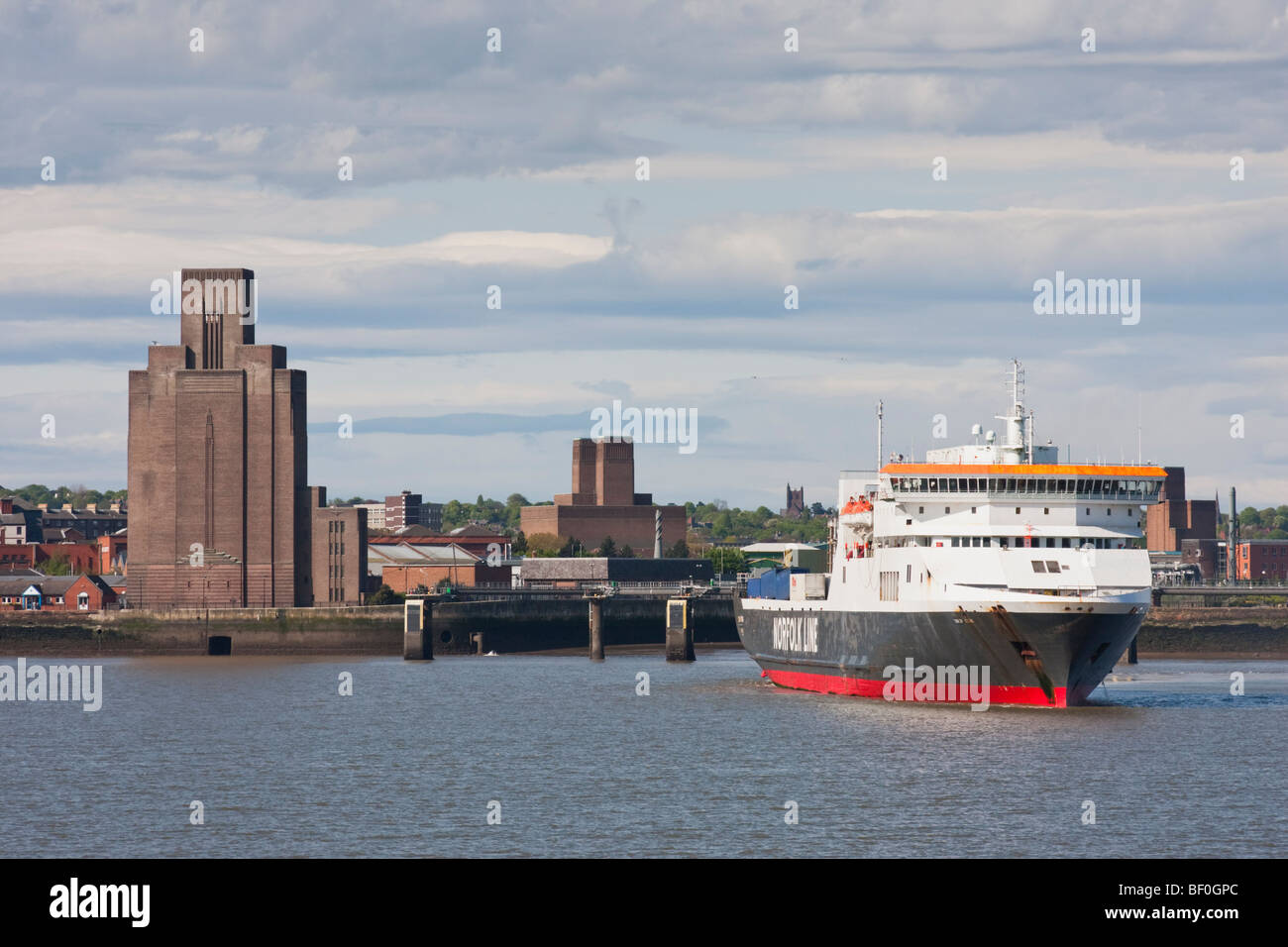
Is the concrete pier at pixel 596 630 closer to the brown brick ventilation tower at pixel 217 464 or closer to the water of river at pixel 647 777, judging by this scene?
the brown brick ventilation tower at pixel 217 464

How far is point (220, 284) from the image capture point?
143500 millimetres

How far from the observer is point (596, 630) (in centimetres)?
12444

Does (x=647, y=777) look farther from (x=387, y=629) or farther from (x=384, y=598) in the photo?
(x=384, y=598)

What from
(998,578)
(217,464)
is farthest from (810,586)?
(217,464)

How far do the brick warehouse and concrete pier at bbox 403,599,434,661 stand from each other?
26.0 meters

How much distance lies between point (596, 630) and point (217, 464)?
39.8 m

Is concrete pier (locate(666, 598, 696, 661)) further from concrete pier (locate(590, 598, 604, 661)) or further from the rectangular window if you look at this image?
the rectangular window

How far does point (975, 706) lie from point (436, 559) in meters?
122

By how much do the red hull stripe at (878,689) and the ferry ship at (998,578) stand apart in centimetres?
7

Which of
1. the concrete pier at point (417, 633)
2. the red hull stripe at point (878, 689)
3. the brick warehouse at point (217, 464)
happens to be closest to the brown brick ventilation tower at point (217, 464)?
the brick warehouse at point (217, 464)

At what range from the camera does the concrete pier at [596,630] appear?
123 m

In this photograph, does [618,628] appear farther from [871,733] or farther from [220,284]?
[871,733]

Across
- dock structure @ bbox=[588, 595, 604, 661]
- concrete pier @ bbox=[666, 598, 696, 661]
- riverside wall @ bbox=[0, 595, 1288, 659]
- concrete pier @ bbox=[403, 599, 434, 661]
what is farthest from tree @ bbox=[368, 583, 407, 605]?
concrete pier @ bbox=[666, 598, 696, 661]

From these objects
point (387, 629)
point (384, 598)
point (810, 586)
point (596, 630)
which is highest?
point (810, 586)
